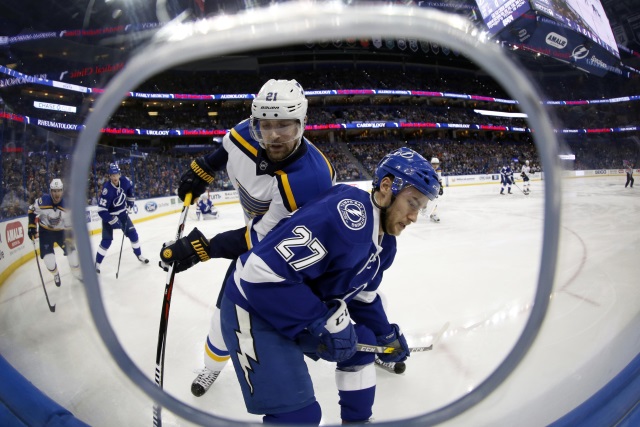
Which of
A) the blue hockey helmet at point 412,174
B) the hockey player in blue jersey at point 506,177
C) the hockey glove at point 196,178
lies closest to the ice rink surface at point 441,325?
the blue hockey helmet at point 412,174

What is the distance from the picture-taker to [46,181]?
1004 millimetres

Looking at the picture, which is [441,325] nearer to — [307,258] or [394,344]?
[394,344]

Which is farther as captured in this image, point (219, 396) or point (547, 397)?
point (219, 396)

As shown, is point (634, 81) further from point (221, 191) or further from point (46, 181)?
point (221, 191)

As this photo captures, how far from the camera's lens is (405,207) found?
0.95m

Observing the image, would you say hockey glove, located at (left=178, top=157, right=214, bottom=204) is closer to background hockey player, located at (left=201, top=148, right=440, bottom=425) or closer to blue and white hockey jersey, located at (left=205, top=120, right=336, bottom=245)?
blue and white hockey jersey, located at (left=205, top=120, right=336, bottom=245)

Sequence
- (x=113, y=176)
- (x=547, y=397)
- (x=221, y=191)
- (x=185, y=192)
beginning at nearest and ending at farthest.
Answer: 1. (x=547, y=397)
2. (x=185, y=192)
3. (x=113, y=176)
4. (x=221, y=191)

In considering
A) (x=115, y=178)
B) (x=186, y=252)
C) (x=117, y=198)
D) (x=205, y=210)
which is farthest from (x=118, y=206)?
(x=205, y=210)

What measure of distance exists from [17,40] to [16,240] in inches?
37.9

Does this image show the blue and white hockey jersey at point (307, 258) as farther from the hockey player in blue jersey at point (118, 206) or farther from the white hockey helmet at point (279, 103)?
the hockey player in blue jersey at point (118, 206)

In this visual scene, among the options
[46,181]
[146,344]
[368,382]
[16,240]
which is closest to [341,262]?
[368,382]

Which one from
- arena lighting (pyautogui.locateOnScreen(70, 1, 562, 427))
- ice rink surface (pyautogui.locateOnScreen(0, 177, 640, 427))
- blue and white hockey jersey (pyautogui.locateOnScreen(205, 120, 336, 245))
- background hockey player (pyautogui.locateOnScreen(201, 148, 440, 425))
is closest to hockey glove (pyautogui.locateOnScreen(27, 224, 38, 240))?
ice rink surface (pyautogui.locateOnScreen(0, 177, 640, 427))

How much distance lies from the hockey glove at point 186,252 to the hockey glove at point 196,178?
1.44ft

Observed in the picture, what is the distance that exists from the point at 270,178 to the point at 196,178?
62cm
